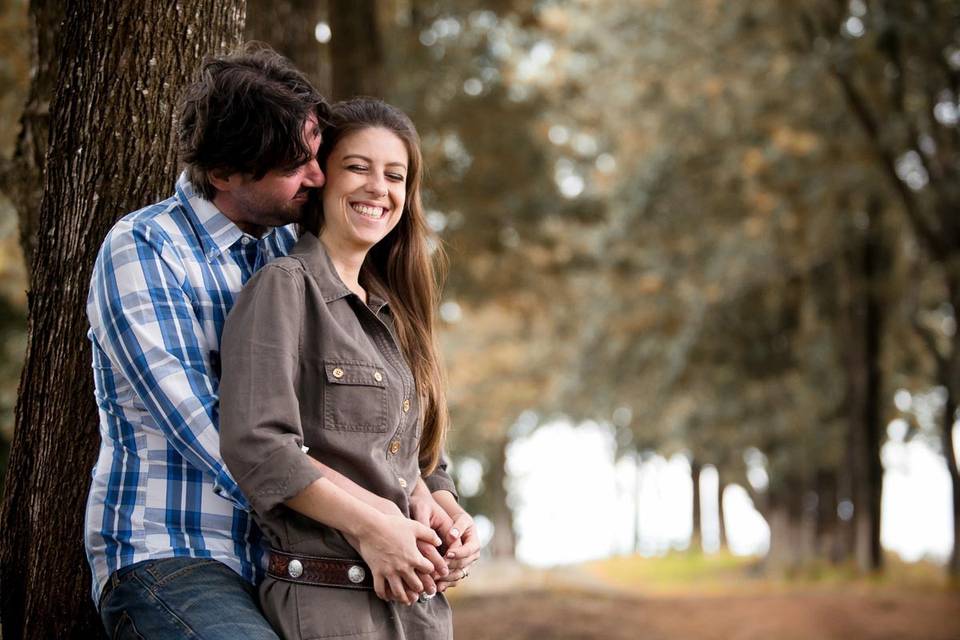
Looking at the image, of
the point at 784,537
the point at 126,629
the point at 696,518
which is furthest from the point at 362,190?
the point at 696,518

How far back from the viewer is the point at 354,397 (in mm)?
3010

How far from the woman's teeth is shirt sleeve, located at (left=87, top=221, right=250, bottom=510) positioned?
50cm

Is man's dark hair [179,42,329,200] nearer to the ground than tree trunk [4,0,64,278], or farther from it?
nearer to the ground

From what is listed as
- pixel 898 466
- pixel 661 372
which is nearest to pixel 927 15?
pixel 661 372

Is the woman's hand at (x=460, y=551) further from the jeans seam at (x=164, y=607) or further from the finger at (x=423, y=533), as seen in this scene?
the jeans seam at (x=164, y=607)

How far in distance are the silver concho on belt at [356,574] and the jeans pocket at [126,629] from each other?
52 centimetres

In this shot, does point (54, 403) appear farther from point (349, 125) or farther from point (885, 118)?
point (885, 118)

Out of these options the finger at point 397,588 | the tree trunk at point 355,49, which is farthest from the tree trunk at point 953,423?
the finger at point 397,588

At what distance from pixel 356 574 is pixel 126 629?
0.58m

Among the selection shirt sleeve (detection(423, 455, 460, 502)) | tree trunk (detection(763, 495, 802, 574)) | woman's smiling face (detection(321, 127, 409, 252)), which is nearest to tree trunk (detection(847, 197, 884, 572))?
tree trunk (detection(763, 495, 802, 574))

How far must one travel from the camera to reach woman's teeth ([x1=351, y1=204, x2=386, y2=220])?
3.24m

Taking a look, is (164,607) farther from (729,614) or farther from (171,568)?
(729,614)

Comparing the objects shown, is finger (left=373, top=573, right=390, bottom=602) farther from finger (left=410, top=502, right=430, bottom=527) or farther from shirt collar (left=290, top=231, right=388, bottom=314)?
shirt collar (left=290, top=231, right=388, bottom=314)

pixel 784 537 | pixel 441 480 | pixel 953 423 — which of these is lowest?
pixel 784 537
